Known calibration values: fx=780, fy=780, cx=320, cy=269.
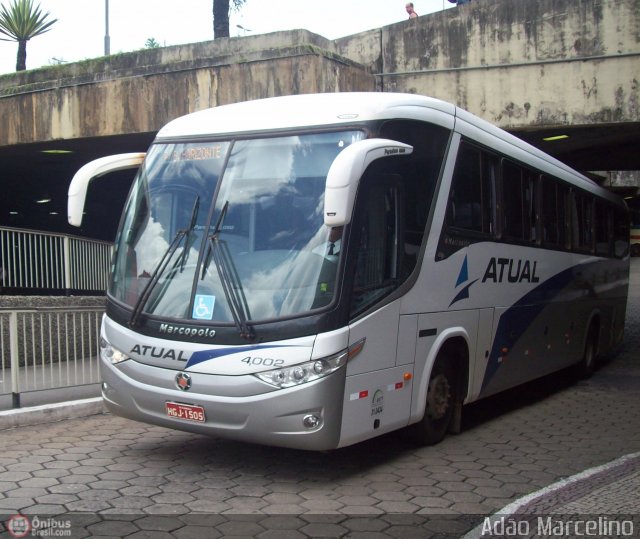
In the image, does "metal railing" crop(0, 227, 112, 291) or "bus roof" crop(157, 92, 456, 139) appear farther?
"metal railing" crop(0, 227, 112, 291)

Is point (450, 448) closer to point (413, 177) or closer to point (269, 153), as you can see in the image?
point (413, 177)

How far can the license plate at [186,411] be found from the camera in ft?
19.1

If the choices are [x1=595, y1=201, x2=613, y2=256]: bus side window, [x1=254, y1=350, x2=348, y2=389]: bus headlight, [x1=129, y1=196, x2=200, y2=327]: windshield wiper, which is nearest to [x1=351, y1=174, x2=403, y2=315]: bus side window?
[x1=254, y1=350, x2=348, y2=389]: bus headlight

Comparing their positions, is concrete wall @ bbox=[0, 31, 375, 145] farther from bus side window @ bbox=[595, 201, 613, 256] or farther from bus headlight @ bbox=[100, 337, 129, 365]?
bus headlight @ bbox=[100, 337, 129, 365]

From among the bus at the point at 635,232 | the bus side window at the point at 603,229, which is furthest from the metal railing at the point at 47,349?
the bus at the point at 635,232

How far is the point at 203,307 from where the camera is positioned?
5.96 metres

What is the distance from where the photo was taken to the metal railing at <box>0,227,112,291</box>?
39.7 feet

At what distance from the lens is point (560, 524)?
15.9 feet

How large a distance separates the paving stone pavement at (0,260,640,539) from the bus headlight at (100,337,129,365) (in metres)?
0.87

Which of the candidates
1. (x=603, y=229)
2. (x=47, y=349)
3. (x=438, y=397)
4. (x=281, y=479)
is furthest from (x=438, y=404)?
(x=603, y=229)

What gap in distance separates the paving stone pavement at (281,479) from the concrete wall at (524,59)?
18.2 feet

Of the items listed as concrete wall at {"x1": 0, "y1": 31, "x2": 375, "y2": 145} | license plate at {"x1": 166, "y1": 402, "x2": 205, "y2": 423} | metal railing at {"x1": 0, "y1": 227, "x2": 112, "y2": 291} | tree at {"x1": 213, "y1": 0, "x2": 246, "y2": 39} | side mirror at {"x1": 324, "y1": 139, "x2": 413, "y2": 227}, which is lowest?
license plate at {"x1": 166, "y1": 402, "x2": 205, "y2": 423}

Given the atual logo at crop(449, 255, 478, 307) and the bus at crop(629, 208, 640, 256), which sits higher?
the atual logo at crop(449, 255, 478, 307)

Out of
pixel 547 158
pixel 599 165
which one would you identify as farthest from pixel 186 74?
pixel 599 165
